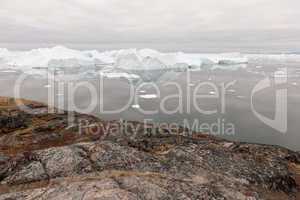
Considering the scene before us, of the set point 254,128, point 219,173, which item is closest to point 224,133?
point 254,128

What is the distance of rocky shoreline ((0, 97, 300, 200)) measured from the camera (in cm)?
1260

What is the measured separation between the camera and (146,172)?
14.8 meters

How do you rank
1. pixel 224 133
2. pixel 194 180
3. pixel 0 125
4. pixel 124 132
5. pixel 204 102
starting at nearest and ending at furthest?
pixel 194 180 → pixel 124 132 → pixel 0 125 → pixel 224 133 → pixel 204 102

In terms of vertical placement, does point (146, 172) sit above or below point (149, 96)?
below

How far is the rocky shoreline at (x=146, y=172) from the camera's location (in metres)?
12.6

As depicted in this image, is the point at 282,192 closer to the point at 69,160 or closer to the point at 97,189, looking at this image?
the point at 97,189

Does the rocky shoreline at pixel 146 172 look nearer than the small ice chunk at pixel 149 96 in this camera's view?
Yes

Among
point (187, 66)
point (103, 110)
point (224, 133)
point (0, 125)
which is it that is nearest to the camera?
point (0, 125)

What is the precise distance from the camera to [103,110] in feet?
209

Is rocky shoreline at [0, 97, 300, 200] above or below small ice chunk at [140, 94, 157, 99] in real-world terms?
below

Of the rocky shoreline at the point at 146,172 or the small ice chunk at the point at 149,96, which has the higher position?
the small ice chunk at the point at 149,96

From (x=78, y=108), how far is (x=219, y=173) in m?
54.0

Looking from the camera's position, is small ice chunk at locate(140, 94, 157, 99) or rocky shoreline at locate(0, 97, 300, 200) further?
small ice chunk at locate(140, 94, 157, 99)

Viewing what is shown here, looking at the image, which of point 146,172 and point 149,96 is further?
point 149,96
